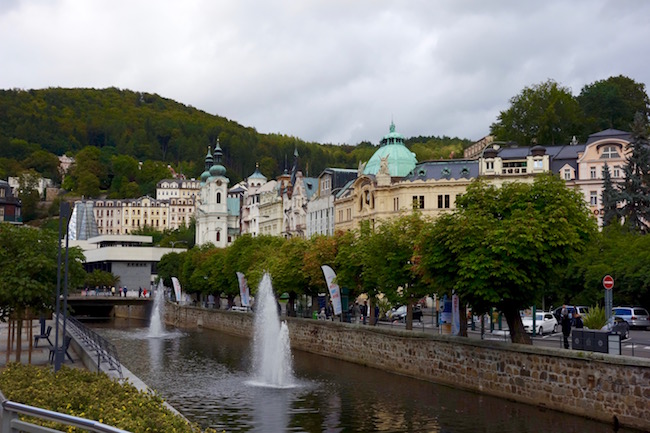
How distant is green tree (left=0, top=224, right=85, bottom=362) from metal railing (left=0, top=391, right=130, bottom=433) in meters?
27.4

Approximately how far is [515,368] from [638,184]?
43307 mm

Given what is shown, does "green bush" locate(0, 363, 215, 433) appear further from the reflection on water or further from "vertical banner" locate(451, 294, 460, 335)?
"vertical banner" locate(451, 294, 460, 335)

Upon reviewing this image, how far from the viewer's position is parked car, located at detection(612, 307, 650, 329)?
52.6 metres

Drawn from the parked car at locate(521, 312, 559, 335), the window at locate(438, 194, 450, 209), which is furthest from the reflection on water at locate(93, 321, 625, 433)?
the window at locate(438, 194, 450, 209)

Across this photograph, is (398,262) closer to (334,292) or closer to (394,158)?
(334,292)

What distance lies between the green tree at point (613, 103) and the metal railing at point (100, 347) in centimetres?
7607

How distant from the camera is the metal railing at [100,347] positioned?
102ft

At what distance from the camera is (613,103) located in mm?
106375

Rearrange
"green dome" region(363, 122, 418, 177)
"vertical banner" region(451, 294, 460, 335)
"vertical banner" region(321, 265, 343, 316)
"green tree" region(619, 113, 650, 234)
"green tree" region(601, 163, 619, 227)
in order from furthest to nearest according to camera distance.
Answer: "green dome" region(363, 122, 418, 177) → "green tree" region(619, 113, 650, 234) → "green tree" region(601, 163, 619, 227) → "vertical banner" region(321, 265, 343, 316) → "vertical banner" region(451, 294, 460, 335)

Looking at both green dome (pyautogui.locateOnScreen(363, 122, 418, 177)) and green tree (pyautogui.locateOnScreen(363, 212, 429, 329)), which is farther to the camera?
green dome (pyautogui.locateOnScreen(363, 122, 418, 177))

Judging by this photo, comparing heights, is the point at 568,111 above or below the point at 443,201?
above

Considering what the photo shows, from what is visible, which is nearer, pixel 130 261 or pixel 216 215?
pixel 130 261

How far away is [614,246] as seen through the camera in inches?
2384

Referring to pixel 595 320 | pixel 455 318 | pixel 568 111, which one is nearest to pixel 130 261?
pixel 568 111
